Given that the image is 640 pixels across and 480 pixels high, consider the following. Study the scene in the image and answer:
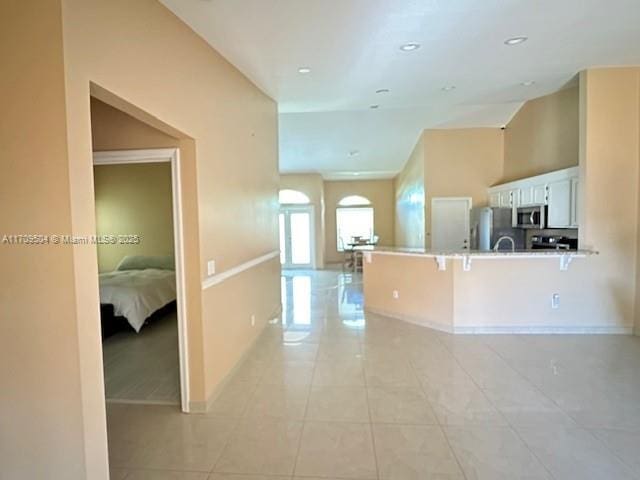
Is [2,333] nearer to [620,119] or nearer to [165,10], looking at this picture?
[165,10]

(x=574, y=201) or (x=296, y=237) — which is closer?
(x=574, y=201)

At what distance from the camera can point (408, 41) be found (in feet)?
11.7

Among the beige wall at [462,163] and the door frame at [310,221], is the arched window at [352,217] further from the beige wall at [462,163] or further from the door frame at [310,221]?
the beige wall at [462,163]

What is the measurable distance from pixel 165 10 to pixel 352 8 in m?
1.40

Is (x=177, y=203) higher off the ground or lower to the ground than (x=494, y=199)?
lower

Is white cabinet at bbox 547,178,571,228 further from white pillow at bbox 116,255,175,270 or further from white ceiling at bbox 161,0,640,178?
white pillow at bbox 116,255,175,270

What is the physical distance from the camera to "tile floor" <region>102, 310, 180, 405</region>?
3.35 m

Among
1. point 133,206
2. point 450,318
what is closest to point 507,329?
point 450,318

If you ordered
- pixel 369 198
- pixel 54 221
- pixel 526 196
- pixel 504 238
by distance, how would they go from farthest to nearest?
pixel 369 198 < pixel 504 238 < pixel 526 196 < pixel 54 221

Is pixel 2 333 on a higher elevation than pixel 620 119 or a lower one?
lower

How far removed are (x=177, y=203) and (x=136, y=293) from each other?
2.89 m

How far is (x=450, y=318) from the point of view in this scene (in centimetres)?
488

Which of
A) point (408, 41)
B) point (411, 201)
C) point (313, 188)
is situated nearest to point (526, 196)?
point (411, 201)

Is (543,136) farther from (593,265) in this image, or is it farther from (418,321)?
(418,321)
